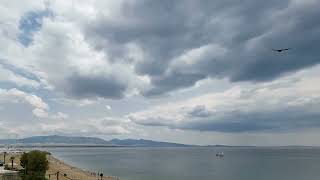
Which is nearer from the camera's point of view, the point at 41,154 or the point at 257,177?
the point at 41,154

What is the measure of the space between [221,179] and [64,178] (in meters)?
42.4

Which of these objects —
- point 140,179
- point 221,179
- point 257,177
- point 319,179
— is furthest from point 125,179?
point 319,179

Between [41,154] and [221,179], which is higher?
[41,154]

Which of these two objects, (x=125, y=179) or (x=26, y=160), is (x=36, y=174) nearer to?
(x=26, y=160)

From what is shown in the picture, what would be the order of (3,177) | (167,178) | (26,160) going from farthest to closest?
(167,178), (26,160), (3,177)

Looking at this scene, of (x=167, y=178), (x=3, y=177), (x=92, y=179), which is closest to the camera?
(x=3, y=177)

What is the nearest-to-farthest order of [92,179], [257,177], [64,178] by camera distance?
1. [64,178]
2. [92,179]
3. [257,177]

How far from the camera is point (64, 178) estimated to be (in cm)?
9375

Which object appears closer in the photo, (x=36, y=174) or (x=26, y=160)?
(x=36, y=174)

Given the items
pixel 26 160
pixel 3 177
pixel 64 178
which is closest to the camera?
pixel 3 177

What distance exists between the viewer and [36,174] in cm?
6500

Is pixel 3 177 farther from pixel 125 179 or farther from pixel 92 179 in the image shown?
pixel 125 179

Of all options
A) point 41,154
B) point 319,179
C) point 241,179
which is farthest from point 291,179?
Result: point 41,154

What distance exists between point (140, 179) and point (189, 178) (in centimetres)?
1395
